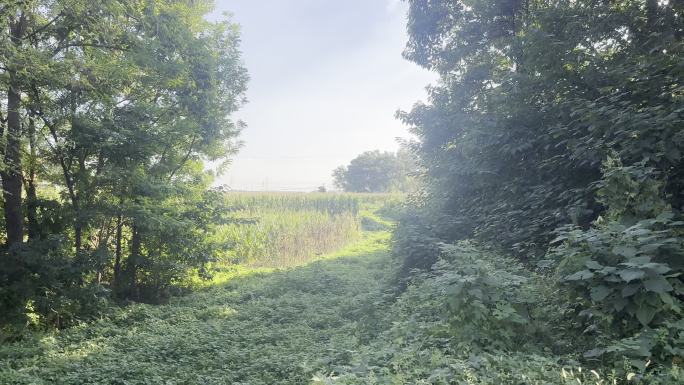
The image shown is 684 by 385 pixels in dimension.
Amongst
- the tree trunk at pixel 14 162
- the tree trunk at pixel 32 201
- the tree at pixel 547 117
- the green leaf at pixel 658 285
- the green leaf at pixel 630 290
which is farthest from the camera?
the tree trunk at pixel 32 201

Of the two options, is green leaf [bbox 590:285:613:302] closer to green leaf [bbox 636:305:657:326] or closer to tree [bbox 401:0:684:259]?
green leaf [bbox 636:305:657:326]

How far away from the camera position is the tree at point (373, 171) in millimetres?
52406

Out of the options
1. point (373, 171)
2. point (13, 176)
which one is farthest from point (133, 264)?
point (373, 171)

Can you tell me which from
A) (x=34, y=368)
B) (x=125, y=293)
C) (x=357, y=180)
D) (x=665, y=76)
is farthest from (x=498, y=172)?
(x=357, y=180)

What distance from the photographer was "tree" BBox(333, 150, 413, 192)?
172ft

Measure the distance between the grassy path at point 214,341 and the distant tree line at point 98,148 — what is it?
1.04 metres

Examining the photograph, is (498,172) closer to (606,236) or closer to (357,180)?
(606,236)

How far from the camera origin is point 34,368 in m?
4.74

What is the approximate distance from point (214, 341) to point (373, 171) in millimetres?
48198

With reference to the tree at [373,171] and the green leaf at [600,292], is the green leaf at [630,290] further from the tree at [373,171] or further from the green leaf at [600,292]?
the tree at [373,171]

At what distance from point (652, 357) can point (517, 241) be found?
3.30 meters

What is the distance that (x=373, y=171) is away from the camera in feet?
175

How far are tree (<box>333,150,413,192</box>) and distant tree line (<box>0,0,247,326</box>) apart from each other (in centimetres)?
4274

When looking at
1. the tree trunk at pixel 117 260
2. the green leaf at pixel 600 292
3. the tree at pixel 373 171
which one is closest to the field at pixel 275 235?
the tree trunk at pixel 117 260
